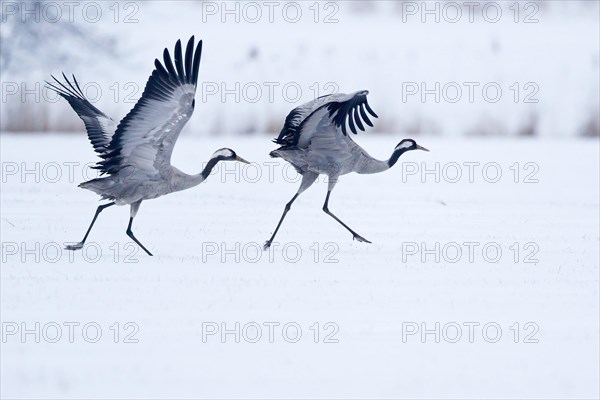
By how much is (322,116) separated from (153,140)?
4.53 ft

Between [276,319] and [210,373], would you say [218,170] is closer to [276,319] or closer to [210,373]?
[276,319]

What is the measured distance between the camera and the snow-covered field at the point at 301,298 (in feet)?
16.1

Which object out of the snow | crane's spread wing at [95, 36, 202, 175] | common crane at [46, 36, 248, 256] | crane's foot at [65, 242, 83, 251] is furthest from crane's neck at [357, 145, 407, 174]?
the snow

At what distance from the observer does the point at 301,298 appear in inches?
255

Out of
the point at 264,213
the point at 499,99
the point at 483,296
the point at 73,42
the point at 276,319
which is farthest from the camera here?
the point at 73,42

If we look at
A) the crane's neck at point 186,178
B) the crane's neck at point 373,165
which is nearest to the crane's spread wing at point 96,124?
the crane's neck at point 186,178

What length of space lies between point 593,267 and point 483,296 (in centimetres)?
147

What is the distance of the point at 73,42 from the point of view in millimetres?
24391

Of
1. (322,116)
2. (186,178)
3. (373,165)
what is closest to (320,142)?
(322,116)

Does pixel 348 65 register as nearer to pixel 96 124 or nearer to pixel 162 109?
pixel 96 124

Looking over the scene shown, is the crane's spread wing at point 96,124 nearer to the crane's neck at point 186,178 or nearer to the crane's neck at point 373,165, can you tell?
the crane's neck at point 186,178

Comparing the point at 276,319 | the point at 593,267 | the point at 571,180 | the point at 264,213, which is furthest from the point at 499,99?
the point at 276,319

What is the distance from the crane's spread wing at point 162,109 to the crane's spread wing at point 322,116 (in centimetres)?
109

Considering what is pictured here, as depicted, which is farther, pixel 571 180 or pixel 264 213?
pixel 571 180
